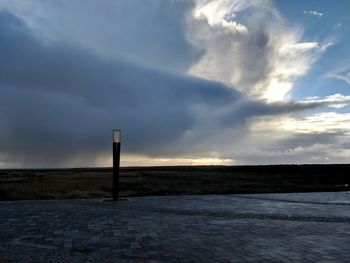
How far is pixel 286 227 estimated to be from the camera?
37.2 feet

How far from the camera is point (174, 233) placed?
10.4m

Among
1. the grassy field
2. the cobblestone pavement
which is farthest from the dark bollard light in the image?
the grassy field

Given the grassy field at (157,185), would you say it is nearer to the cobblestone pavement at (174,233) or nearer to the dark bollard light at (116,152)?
the dark bollard light at (116,152)

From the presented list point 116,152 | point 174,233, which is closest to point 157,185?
point 116,152

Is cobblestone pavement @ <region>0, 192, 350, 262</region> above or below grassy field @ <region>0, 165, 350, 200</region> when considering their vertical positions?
below

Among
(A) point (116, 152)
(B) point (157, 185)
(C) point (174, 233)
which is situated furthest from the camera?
(B) point (157, 185)

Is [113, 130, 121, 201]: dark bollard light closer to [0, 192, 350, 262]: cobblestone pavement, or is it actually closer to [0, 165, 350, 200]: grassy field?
[0, 192, 350, 262]: cobblestone pavement

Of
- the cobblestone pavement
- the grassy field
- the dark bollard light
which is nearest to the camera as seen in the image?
the cobblestone pavement

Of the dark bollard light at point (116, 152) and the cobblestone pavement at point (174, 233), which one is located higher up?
the dark bollard light at point (116, 152)

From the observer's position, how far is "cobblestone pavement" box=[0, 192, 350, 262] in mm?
8180

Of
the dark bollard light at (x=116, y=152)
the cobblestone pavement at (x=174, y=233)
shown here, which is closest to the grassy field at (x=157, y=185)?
the dark bollard light at (x=116, y=152)

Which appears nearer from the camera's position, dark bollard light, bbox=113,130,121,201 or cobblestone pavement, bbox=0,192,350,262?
cobblestone pavement, bbox=0,192,350,262

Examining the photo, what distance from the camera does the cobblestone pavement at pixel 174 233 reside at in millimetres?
8180

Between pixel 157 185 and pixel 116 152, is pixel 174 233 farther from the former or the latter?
pixel 157 185
